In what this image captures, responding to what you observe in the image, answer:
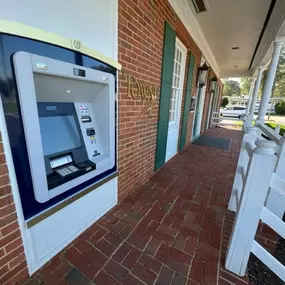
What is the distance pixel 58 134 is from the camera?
142 cm

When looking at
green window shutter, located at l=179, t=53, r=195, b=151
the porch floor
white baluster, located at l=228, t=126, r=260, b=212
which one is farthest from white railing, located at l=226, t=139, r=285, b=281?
green window shutter, located at l=179, t=53, r=195, b=151

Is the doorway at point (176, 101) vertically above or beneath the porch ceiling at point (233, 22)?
beneath

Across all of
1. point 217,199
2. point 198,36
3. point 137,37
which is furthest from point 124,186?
point 198,36

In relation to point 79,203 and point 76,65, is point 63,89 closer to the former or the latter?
point 76,65

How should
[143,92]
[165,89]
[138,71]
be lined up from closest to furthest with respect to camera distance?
[138,71], [143,92], [165,89]

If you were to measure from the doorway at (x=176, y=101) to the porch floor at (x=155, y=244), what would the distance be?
1.43 meters

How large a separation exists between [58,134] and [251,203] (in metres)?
1.63

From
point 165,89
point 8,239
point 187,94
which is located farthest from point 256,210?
point 187,94

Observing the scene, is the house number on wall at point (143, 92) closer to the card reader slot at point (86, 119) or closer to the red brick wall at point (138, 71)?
the red brick wall at point (138, 71)

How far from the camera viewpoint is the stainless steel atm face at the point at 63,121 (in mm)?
1133

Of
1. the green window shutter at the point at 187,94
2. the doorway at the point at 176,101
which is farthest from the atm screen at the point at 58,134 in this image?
the green window shutter at the point at 187,94

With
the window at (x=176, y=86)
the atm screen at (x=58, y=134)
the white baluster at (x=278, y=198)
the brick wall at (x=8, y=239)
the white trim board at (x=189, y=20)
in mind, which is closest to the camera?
the brick wall at (x=8, y=239)

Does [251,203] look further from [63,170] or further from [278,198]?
[63,170]

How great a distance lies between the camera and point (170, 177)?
3180 millimetres
